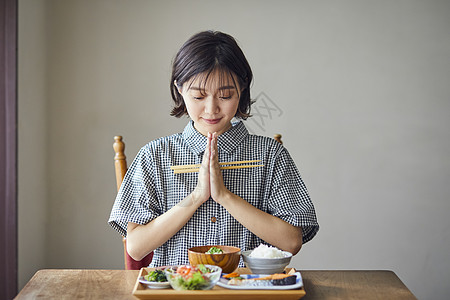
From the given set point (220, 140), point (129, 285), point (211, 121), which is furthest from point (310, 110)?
point (129, 285)

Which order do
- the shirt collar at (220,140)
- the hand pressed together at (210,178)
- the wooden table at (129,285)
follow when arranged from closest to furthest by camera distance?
1. the wooden table at (129,285)
2. the hand pressed together at (210,178)
3. the shirt collar at (220,140)

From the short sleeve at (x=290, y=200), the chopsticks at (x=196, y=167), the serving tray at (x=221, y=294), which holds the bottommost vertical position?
the serving tray at (x=221, y=294)

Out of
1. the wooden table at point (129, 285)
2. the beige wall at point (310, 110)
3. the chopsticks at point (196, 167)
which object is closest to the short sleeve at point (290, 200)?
the chopsticks at point (196, 167)

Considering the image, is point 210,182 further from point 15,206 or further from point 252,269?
point 15,206

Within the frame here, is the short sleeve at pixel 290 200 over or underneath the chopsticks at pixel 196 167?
underneath

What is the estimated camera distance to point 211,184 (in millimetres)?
1486

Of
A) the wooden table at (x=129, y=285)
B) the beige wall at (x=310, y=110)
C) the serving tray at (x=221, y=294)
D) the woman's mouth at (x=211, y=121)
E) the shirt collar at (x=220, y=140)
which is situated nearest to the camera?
the serving tray at (x=221, y=294)

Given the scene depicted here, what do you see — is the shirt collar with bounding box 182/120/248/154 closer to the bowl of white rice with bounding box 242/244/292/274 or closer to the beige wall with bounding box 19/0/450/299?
the bowl of white rice with bounding box 242/244/292/274

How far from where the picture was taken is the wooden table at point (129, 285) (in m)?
1.19

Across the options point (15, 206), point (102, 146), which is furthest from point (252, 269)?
point (102, 146)

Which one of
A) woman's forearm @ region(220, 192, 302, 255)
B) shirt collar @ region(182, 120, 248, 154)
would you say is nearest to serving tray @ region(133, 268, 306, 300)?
woman's forearm @ region(220, 192, 302, 255)

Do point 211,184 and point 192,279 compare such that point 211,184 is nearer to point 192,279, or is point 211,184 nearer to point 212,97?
point 212,97

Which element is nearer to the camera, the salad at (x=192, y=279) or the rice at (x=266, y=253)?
the salad at (x=192, y=279)

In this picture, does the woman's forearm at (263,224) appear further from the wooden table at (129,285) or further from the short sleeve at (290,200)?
the wooden table at (129,285)
